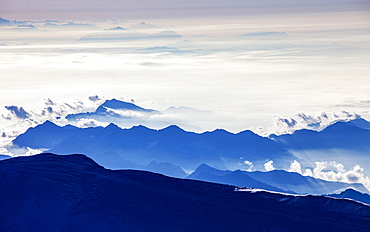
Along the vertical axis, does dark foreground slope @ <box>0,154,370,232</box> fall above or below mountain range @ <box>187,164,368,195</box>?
below

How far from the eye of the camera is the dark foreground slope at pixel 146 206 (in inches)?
976

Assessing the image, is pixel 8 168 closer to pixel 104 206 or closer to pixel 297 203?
pixel 104 206

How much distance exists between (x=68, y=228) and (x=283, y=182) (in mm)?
156145

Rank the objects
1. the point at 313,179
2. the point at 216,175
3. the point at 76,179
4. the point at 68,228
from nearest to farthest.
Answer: the point at 68,228, the point at 76,179, the point at 216,175, the point at 313,179

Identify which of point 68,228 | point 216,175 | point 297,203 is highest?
point 216,175

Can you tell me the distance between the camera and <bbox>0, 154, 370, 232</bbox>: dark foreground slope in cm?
2480

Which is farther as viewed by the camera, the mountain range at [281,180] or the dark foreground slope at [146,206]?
the mountain range at [281,180]

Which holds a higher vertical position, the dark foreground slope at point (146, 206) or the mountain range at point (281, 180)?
the mountain range at point (281, 180)

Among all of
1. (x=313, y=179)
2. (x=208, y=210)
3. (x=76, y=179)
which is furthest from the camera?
(x=313, y=179)

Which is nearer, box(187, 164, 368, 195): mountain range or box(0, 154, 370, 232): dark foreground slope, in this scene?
box(0, 154, 370, 232): dark foreground slope

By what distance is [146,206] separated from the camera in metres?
26.6

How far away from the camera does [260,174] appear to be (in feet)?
582

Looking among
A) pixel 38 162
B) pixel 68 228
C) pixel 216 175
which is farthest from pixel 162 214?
pixel 216 175

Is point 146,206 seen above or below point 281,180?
below
